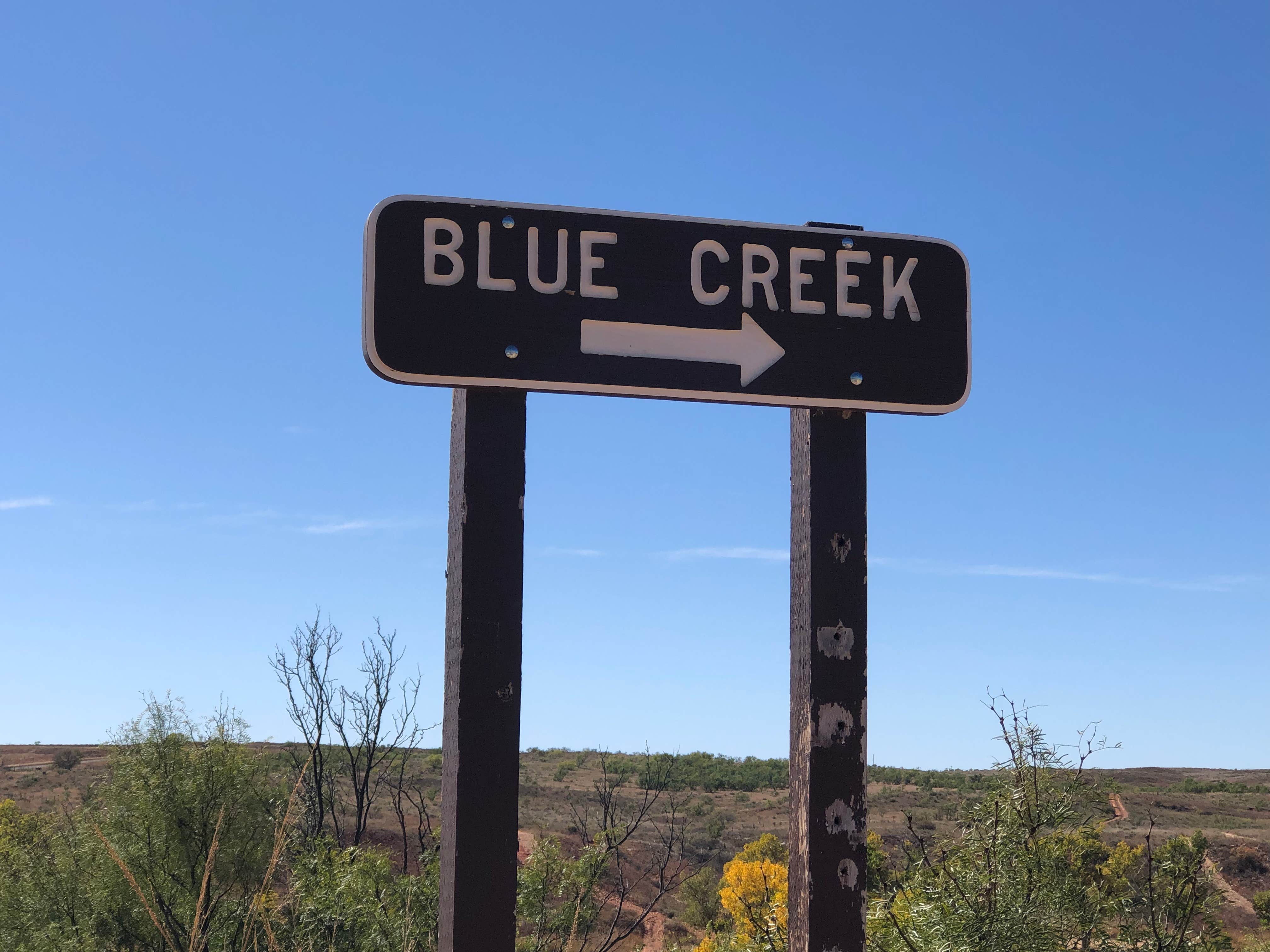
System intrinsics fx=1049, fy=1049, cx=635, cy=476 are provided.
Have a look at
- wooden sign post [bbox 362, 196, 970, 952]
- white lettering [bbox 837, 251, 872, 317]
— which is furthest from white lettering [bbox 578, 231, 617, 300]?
white lettering [bbox 837, 251, 872, 317]

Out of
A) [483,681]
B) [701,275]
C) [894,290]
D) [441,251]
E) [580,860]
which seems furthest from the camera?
[580,860]

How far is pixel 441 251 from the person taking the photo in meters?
2.57

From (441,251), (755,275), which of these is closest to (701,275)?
(755,275)

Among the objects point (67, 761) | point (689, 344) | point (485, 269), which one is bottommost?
point (67, 761)

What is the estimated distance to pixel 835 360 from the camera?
2727 millimetres

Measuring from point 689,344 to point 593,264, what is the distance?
0.31 m

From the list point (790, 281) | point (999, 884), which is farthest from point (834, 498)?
point (999, 884)

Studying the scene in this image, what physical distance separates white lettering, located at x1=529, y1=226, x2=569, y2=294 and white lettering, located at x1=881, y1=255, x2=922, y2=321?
2.79ft

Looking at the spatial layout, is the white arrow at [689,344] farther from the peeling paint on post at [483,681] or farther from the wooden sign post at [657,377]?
the peeling paint on post at [483,681]

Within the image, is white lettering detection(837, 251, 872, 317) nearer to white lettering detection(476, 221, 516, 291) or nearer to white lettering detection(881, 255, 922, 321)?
white lettering detection(881, 255, 922, 321)

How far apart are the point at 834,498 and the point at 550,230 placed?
0.99 meters

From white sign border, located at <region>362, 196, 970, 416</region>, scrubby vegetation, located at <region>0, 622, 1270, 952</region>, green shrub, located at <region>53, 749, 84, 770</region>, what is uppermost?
white sign border, located at <region>362, 196, 970, 416</region>

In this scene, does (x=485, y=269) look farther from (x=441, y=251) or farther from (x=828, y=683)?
(x=828, y=683)

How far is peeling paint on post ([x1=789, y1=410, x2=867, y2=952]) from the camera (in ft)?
8.27
